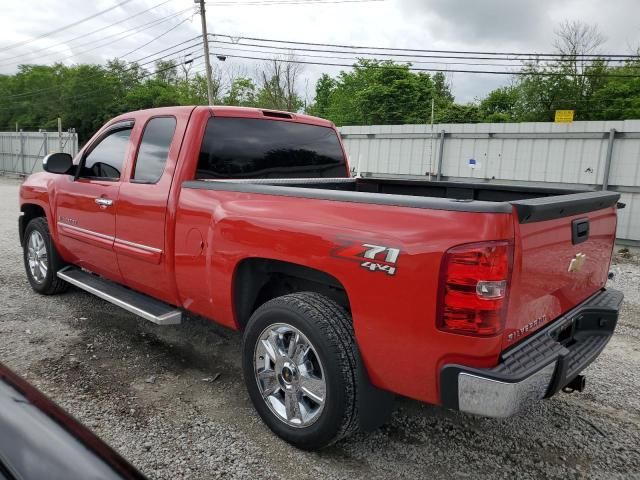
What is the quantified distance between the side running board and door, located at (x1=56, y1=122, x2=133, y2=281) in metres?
0.09

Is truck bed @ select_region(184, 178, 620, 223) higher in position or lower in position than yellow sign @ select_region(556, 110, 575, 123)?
lower

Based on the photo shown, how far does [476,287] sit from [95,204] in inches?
130

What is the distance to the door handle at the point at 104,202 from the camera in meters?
3.98

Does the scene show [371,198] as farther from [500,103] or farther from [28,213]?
[500,103]

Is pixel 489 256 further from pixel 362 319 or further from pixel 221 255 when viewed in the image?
pixel 221 255

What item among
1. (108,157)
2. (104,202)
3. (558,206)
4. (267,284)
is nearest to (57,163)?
(108,157)

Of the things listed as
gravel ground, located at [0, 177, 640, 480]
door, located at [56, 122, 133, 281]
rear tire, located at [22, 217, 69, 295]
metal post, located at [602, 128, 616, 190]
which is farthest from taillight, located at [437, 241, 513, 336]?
metal post, located at [602, 128, 616, 190]

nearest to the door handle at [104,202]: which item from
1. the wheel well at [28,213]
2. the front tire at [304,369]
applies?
the wheel well at [28,213]

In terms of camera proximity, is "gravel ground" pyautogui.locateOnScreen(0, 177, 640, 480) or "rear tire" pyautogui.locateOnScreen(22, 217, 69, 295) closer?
"gravel ground" pyautogui.locateOnScreen(0, 177, 640, 480)

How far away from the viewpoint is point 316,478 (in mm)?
2514

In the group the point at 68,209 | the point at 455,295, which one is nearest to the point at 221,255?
the point at 455,295

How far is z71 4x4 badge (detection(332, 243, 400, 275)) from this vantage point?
219 cm

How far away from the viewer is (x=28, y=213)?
5.49 meters

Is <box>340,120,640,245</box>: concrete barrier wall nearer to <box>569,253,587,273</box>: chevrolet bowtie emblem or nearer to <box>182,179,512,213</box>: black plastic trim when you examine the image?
<box>569,253,587,273</box>: chevrolet bowtie emblem
